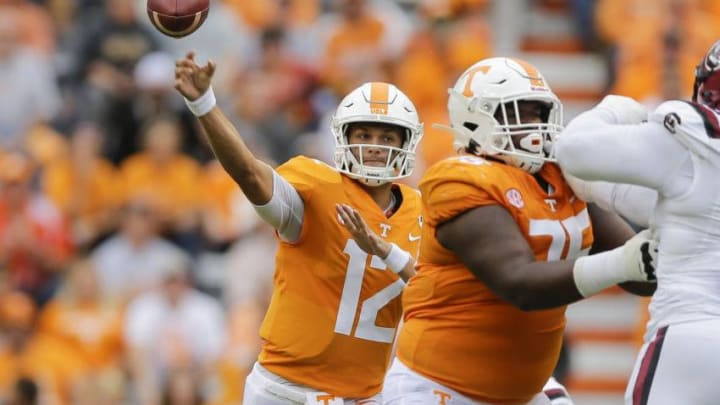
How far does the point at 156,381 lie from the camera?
27.0 ft

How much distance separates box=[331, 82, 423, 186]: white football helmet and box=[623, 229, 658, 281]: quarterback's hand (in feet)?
3.91

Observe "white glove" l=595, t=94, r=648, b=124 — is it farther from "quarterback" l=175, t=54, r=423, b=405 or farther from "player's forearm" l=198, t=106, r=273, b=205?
"player's forearm" l=198, t=106, r=273, b=205

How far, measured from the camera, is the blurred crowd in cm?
847

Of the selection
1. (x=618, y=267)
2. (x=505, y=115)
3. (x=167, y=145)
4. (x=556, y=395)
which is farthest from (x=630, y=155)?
(x=167, y=145)

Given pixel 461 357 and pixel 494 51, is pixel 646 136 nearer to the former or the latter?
pixel 461 357

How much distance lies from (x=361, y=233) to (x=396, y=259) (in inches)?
6.3

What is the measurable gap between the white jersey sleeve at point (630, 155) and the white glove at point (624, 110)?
154 mm

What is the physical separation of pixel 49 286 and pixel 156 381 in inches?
42.6

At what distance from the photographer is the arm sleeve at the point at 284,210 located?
498 centimetres

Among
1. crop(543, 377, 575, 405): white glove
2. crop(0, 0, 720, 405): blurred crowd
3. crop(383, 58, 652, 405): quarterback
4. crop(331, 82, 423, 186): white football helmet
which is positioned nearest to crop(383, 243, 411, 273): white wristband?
crop(383, 58, 652, 405): quarterback

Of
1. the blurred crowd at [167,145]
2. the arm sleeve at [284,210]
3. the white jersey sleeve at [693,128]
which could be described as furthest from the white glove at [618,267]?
the blurred crowd at [167,145]

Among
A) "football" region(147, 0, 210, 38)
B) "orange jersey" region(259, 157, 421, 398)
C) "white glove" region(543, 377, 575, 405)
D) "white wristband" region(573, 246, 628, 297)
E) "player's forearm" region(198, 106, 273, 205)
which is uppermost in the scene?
"football" region(147, 0, 210, 38)

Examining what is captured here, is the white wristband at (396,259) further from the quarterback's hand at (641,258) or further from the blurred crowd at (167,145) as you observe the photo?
the blurred crowd at (167,145)

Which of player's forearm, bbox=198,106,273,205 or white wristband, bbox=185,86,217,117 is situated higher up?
white wristband, bbox=185,86,217,117
